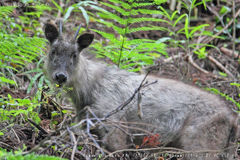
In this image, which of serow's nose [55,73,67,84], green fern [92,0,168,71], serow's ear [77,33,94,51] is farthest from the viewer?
green fern [92,0,168,71]

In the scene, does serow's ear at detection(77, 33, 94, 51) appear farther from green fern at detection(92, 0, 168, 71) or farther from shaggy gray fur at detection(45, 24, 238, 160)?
green fern at detection(92, 0, 168, 71)

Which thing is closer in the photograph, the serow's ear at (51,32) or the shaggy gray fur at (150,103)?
the shaggy gray fur at (150,103)

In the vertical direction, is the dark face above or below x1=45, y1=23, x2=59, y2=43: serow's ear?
below

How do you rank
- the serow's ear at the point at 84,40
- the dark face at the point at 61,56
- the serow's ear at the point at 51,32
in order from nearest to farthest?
1. the dark face at the point at 61,56
2. the serow's ear at the point at 51,32
3. the serow's ear at the point at 84,40

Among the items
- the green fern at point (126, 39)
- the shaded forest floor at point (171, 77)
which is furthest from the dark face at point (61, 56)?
the green fern at point (126, 39)

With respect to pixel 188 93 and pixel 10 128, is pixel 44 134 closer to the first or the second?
pixel 10 128

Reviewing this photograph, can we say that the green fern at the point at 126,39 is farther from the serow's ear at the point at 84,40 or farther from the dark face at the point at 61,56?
the dark face at the point at 61,56

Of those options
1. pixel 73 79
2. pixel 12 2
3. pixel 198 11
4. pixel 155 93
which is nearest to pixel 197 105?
pixel 155 93

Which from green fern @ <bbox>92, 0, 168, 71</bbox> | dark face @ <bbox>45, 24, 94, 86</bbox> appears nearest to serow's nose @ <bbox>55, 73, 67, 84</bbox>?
dark face @ <bbox>45, 24, 94, 86</bbox>

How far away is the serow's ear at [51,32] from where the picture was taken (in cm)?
565

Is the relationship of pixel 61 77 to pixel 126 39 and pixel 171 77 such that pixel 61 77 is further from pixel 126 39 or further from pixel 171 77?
pixel 171 77

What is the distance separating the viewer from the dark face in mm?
5469

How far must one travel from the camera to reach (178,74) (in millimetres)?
8867

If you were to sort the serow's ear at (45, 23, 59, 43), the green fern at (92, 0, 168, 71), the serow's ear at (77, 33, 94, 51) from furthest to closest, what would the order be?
the green fern at (92, 0, 168, 71), the serow's ear at (77, 33, 94, 51), the serow's ear at (45, 23, 59, 43)
